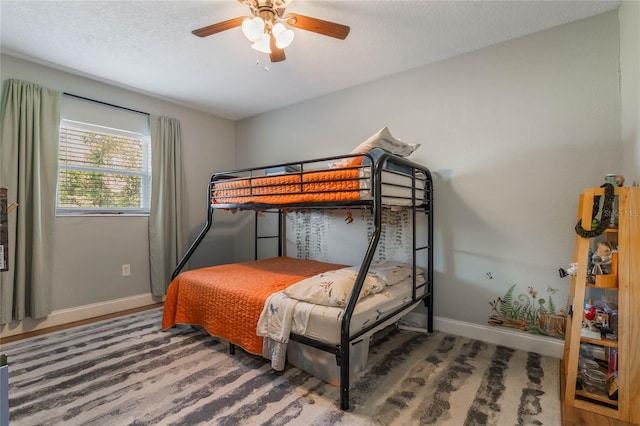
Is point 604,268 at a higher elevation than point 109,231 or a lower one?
lower

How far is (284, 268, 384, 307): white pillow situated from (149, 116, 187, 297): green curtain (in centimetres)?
203

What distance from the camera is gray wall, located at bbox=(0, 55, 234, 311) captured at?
8.38 ft

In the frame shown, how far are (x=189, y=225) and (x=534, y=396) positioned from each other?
11.2ft

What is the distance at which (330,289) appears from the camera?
1623mm

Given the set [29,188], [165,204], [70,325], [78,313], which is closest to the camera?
[29,188]

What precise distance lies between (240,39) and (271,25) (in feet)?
2.21

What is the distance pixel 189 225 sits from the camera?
3.50 metres

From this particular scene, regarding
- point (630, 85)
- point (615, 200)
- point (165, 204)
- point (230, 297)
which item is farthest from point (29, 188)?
point (630, 85)

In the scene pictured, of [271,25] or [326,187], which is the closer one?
[271,25]

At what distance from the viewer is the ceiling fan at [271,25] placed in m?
1.50

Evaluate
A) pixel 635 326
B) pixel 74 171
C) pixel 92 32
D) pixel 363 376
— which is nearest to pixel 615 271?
pixel 635 326

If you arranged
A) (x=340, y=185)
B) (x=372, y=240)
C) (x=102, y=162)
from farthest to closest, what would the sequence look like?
(x=102, y=162) → (x=340, y=185) → (x=372, y=240)

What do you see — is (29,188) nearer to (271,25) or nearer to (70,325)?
(70,325)

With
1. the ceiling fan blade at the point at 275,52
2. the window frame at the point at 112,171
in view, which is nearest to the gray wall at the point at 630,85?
the ceiling fan blade at the point at 275,52
